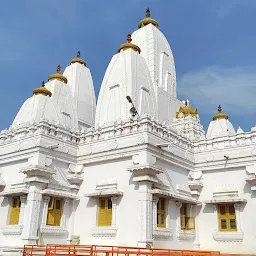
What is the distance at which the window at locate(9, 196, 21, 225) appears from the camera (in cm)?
1847

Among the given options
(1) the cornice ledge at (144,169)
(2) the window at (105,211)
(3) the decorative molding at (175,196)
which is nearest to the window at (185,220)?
(3) the decorative molding at (175,196)

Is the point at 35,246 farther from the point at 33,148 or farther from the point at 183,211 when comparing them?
the point at 183,211

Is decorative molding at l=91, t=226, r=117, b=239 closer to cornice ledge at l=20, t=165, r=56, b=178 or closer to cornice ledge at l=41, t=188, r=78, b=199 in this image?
cornice ledge at l=41, t=188, r=78, b=199

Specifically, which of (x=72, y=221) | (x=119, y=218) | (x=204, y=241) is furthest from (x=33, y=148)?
(x=204, y=241)

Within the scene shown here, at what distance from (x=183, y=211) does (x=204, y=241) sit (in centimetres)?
224

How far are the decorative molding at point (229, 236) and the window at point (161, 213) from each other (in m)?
3.73

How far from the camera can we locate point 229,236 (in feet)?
61.6

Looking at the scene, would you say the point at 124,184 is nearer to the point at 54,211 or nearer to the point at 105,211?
the point at 105,211

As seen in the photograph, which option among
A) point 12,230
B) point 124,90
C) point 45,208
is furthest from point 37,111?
point 12,230

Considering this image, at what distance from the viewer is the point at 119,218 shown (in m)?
17.5

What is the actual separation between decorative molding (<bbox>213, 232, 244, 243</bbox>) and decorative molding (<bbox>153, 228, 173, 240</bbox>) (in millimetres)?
3151

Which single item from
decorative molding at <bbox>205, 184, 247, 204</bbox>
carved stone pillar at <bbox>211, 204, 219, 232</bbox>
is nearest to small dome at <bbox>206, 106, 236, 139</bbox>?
decorative molding at <bbox>205, 184, 247, 204</bbox>

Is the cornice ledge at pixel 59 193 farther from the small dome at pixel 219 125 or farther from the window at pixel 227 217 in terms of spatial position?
the small dome at pixel 219 125

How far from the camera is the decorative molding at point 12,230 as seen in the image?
57.6 feet
